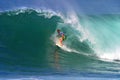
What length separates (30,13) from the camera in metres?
28.5

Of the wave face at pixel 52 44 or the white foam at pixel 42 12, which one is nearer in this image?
the wave face at pixel 52 44

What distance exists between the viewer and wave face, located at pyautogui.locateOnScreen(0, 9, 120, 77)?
23.8 meters

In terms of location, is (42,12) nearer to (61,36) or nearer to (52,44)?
(52,44)

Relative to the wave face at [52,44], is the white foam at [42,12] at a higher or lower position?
higher

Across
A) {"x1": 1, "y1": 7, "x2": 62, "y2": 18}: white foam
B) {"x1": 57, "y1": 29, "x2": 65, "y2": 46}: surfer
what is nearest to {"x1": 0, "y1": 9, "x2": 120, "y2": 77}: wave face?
{"x1": 1, "y1": 7, "x2": 62, "y2": 18}: white foam

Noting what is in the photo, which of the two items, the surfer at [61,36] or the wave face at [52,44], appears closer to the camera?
the wave face at [52,44]

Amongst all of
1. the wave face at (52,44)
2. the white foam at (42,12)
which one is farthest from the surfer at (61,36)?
the white foam at (42,12)

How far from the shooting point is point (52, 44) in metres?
25.8

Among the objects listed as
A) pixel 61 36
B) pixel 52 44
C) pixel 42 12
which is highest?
pixel 42 12

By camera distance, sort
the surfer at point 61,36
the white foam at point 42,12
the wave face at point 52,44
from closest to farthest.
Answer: the wave face at point 52,44 → the surfer at point 61,36 → the white foam at point 42,12

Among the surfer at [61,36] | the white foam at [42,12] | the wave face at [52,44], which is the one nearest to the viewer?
the wave face at [52,44]

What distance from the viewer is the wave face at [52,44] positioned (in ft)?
78.2

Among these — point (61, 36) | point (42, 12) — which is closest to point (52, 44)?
point (61, 36)

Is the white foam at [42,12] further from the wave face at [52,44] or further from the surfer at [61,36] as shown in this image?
the surfer at [61,36]
